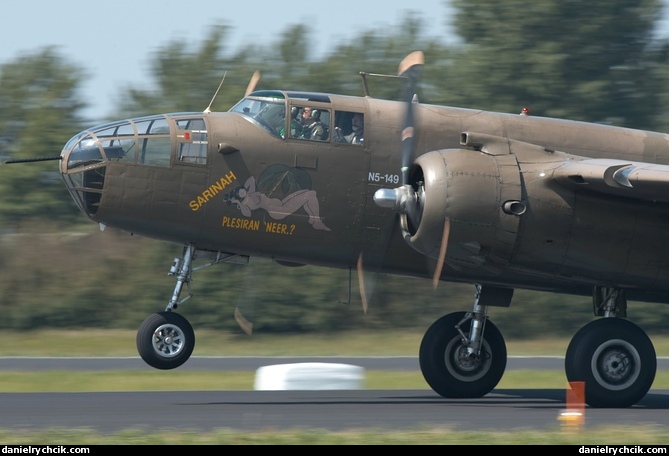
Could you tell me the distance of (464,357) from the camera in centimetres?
1742

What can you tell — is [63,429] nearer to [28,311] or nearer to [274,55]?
[28,311]

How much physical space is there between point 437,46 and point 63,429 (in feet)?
105

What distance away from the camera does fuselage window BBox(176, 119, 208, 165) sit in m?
15.8

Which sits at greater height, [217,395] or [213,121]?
[213,121]

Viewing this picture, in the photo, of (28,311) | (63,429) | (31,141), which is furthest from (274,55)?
(63,429)

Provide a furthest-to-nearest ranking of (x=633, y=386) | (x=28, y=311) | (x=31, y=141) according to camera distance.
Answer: (x=31, y=141)
(x=28, y=311)
(x=633, y=386)

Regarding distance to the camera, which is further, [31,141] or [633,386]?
[31,141]

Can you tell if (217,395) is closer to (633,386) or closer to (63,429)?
(63,429)

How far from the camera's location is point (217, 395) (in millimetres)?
17172

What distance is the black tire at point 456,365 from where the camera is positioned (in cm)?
1733

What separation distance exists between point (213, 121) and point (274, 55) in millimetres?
24490

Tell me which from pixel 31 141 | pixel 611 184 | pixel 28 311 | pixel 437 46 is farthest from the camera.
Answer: pixel 437 46

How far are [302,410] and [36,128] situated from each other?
2594cm

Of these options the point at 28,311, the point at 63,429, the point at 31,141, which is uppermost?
the point at 63,429
